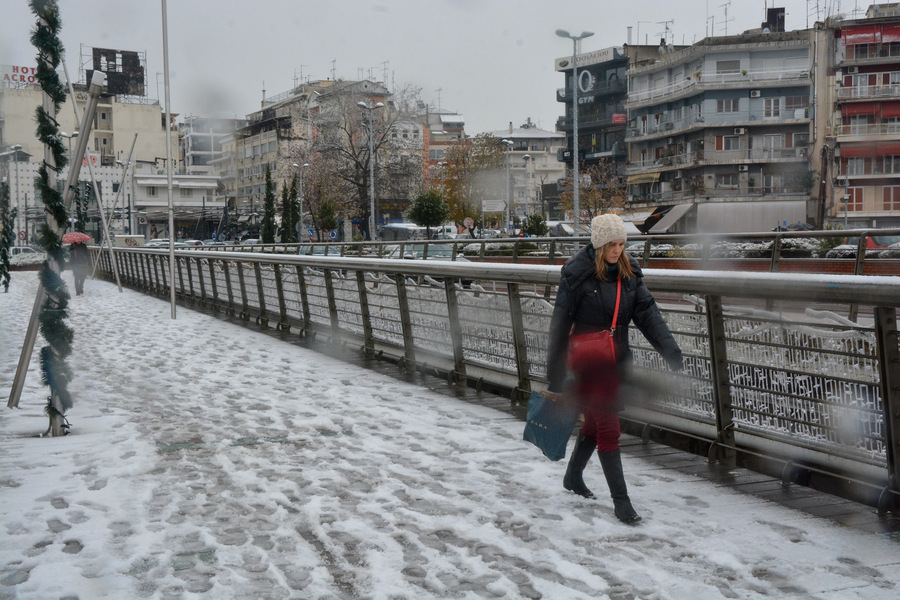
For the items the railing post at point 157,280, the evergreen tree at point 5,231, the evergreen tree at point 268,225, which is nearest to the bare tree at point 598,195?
the evergreen tree at point 268,225

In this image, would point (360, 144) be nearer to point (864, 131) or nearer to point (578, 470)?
point (864, 131)

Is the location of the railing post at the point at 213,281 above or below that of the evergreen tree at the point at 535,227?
below

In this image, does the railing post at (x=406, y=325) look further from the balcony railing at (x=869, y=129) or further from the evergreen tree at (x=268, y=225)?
the evergreen tree at (x=268, y=225)

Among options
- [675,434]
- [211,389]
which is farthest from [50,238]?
[675,434]

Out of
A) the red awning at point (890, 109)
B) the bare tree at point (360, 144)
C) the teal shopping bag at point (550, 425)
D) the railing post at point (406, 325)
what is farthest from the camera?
the bare tree at point (360, 144)

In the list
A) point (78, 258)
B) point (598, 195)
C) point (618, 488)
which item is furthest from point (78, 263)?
point (598, 195)

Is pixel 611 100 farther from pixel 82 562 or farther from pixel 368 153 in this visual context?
pixel 82 562

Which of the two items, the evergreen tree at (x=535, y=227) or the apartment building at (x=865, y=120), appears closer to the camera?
the apartment building at (x=865, y=120)

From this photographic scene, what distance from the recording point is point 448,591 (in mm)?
4348

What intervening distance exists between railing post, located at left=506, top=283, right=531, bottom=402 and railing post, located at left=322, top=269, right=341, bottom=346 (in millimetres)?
5136

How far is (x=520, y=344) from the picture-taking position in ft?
28.9

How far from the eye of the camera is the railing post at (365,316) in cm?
1251

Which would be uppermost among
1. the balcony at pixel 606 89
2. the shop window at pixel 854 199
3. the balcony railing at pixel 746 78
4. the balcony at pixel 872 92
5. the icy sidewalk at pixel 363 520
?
the balcony at pixel 606 89

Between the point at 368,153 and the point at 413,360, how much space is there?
56338mm
